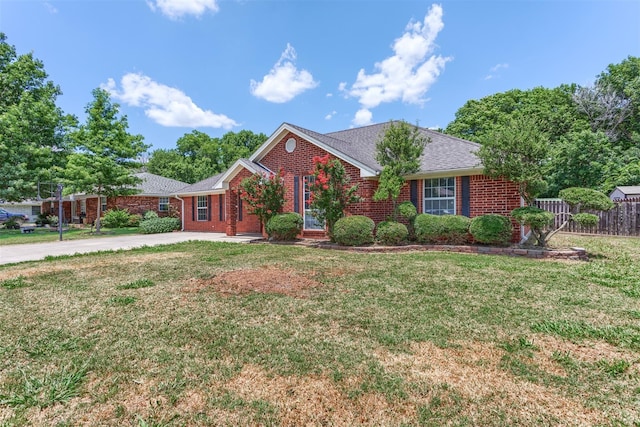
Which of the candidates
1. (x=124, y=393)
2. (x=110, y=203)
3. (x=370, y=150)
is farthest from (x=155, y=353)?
(x=110, y=203)

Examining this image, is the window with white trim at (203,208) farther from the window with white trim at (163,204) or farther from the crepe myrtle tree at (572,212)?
the crepe myrtle tree at (572,212)

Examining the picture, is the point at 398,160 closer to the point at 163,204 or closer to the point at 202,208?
the point at 202,208

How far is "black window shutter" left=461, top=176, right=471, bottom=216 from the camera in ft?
35.0

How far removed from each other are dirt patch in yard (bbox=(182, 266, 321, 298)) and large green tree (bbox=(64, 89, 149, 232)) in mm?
15467

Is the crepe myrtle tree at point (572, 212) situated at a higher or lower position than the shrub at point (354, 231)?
higher

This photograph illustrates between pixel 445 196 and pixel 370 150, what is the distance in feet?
15.1

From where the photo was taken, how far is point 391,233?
10.2m

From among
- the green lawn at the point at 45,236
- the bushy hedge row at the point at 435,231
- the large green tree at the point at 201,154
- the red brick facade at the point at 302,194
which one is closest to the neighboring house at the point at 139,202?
the green lawn at the point at 45,236

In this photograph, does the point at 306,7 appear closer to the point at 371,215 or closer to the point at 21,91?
the point at 371,215

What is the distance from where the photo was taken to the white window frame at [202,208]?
1930 cm

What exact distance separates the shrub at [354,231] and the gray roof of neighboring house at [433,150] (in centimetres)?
255

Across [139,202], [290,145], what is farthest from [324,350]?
[139,202]

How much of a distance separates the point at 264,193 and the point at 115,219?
52.1 feet

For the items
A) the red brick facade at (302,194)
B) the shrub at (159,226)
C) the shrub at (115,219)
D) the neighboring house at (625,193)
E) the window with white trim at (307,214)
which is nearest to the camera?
the red brick facade at (302,194)
